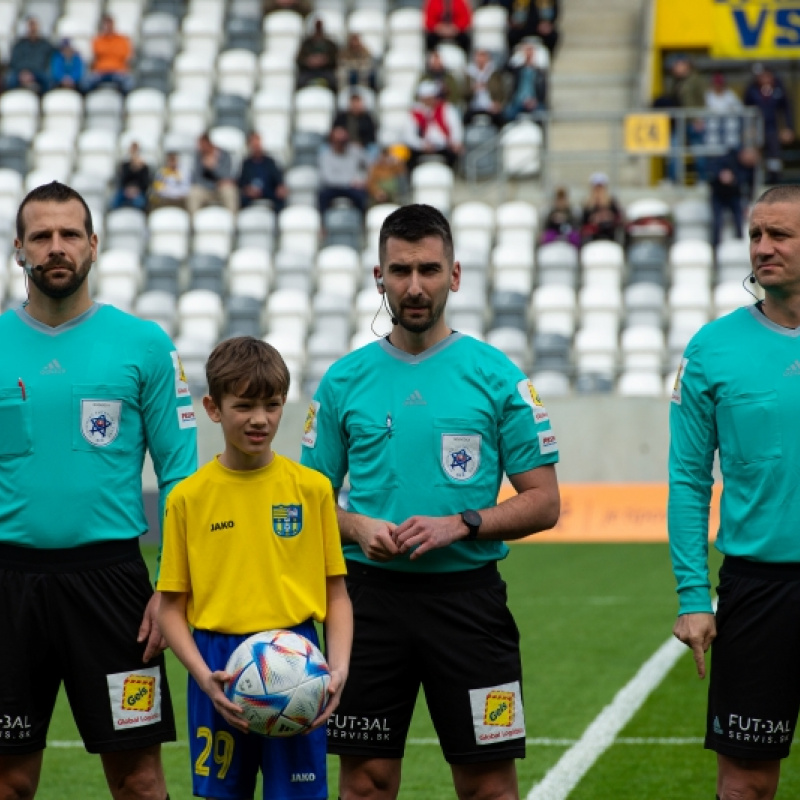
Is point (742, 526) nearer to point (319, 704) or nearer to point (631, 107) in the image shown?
point (319, 704)

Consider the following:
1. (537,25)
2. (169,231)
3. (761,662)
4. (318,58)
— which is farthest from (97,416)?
(537,25)

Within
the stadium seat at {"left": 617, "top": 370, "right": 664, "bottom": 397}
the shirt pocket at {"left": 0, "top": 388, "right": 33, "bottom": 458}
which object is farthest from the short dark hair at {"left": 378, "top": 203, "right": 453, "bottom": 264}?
the stadium seat at {"left": 617, "top": 370, "right": 664, "bottom": 397}

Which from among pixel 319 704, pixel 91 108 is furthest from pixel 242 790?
pixel 91 108

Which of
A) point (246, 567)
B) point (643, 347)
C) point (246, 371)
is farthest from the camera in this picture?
point (643, 347)

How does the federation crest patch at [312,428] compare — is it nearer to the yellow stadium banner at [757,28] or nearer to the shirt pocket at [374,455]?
the shirt pocket at [374,455]

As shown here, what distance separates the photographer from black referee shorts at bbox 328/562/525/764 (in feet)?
16.0

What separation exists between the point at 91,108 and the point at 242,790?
20.3m

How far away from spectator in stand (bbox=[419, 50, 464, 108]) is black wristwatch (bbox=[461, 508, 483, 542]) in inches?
703

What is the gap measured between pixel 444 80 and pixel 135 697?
18.5 m

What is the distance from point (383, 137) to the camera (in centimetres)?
2286

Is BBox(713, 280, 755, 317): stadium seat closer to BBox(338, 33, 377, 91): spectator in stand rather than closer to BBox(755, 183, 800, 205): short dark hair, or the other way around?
BBox(338, 33, 377, 91): spectator in stand

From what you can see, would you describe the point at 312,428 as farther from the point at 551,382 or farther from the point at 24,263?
the point at 551,382

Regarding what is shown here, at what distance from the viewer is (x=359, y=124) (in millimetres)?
21938

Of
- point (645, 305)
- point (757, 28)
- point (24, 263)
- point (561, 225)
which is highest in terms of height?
point (757, 28)
